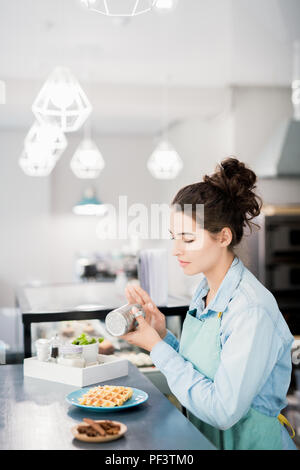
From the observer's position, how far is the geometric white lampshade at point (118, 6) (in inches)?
63.6

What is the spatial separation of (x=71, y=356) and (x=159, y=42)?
3289mm

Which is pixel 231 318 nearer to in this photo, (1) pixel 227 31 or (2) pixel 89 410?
(2) pixel 89 410

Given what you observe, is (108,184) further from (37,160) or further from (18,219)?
(37,160)

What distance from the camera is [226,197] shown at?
1.56m

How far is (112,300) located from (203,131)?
4.14m

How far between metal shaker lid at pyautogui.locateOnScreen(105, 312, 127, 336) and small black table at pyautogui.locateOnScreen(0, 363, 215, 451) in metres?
0.22

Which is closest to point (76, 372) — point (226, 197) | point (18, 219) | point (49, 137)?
point (226, 197)

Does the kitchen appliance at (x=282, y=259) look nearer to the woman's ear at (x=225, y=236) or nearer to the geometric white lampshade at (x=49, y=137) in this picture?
the geometric white lampshade at (x=49, y=137)

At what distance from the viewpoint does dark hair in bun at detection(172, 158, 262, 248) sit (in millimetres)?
1540

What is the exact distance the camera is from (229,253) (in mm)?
1583

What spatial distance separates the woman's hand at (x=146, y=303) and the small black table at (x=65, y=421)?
20 centimetres

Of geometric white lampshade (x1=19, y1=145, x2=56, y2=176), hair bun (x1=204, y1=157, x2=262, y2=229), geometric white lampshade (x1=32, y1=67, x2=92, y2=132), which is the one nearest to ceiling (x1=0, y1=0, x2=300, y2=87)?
geometric white lampshade (x1=19, y1=145, x2=56, y2=176)
